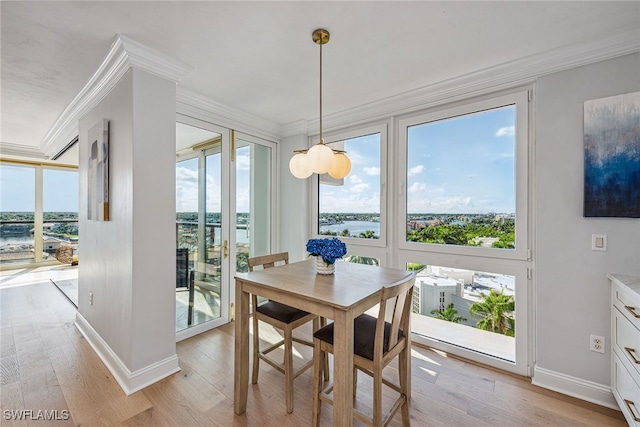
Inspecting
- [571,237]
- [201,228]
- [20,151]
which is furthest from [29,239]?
[571,237]

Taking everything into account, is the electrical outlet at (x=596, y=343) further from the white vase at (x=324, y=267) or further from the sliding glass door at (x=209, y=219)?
the sliding glass door at (x=209, y=219)

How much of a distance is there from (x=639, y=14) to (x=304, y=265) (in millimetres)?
2698

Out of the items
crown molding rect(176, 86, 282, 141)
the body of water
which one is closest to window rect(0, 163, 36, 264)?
crown molding rect(176, 86, 282, 141)

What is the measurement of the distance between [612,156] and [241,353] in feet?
9.19

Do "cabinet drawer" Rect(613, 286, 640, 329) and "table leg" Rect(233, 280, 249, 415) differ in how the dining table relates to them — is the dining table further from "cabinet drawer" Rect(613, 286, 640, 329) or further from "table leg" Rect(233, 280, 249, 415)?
"cabinet drawer" Rect(613, 286, 640, 329)

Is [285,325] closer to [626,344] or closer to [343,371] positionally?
[343,371]

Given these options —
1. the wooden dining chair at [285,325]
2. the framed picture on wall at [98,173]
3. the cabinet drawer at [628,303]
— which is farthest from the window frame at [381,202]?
the framed picture on wall at [98,173]

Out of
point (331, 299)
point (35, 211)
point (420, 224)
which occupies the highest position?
point (35, 211)

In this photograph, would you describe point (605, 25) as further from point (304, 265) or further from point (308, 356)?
point (308, 356)

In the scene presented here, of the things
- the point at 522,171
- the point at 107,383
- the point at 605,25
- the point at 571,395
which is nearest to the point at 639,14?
the point at 605,25

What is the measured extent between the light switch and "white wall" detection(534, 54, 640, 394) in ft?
0.07

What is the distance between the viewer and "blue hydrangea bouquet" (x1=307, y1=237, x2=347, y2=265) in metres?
1.93

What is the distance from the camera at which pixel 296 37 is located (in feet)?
6.11

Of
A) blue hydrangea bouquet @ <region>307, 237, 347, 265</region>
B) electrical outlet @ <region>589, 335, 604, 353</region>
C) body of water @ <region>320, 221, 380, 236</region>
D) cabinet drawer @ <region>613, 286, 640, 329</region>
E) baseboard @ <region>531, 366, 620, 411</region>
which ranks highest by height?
body of water @ <region>320, 221, 380, 236</region>
